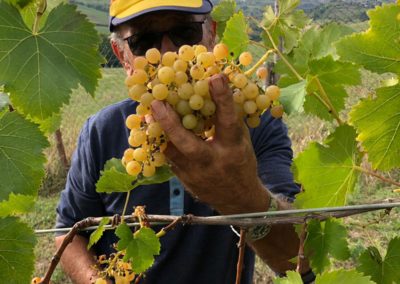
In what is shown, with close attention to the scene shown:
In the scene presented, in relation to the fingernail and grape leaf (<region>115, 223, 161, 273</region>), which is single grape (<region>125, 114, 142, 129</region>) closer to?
the fingernail

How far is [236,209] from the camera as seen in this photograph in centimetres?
121

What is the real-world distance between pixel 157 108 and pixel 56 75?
0.24 metres

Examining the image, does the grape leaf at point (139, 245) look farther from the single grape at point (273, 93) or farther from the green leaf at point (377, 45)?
the green leaf at point (377, 45)

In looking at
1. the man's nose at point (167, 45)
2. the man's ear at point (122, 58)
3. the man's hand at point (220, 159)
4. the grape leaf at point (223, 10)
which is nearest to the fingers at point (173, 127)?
the man's hand at point (220, 159)

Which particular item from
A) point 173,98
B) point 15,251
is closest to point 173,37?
point 173,98

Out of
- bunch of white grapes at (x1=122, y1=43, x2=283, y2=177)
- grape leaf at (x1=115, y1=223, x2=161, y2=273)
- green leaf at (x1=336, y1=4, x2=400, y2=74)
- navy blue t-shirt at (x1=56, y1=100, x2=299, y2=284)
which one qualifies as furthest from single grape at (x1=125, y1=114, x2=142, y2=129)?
navy blue t-shirt at (x1=56, y1=100, x2=299, y2=284)

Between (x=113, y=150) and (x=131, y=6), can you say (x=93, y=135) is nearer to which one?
(x=113, y=150)

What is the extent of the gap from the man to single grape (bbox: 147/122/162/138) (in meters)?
0.03

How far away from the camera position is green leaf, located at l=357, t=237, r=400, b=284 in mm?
1054

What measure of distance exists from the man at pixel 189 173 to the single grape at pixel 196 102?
29mm

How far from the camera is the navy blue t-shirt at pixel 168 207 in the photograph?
2092mm

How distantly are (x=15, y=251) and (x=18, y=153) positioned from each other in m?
0.22

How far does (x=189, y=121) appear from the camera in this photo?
979 millimetres

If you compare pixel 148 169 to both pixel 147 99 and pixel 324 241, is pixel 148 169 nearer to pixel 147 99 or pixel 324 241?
pixel 147 99
